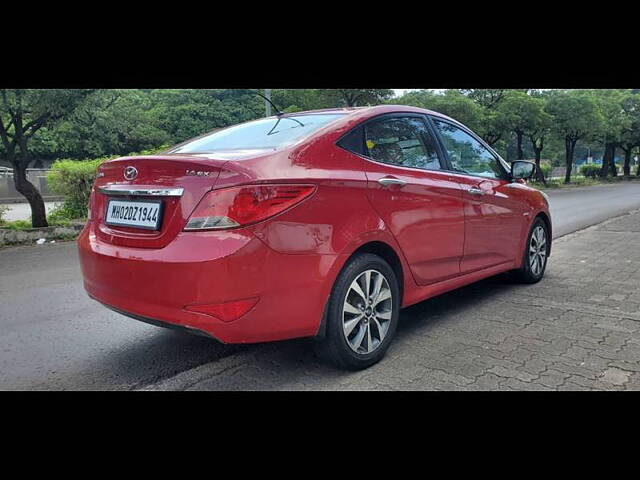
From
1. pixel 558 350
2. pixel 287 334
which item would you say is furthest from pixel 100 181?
pixel 558 350

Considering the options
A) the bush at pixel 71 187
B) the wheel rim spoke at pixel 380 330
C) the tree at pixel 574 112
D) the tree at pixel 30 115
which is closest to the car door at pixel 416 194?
the wheel rim spoke at pixel 380 330

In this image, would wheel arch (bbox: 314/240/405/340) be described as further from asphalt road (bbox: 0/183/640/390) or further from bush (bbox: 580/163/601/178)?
Answer: bush (bbox: 580/163/601/178)

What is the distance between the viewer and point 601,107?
36844 mm

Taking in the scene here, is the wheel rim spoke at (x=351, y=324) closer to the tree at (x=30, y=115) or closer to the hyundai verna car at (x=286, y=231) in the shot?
the hyundai verna car at (x=286, y=231)

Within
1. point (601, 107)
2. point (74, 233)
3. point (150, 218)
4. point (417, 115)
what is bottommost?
point (74, 233)

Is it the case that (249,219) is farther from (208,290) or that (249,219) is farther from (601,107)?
(601,107)

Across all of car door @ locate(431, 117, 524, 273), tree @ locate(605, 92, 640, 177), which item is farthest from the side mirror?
tree @ locate(605, 92, 640, 177)

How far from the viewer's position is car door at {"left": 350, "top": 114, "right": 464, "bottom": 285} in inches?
128

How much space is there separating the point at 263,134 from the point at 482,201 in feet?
6.58

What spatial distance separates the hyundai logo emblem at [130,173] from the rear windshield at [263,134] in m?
0.47

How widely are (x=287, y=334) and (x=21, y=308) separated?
10.5 ft

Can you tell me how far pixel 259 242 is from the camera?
2.53m

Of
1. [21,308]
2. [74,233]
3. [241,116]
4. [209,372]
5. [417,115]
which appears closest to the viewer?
[209,372]

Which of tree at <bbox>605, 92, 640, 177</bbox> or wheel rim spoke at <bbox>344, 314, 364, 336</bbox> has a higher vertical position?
tree at <bbox>605, 92, 640, 177</bbox>
